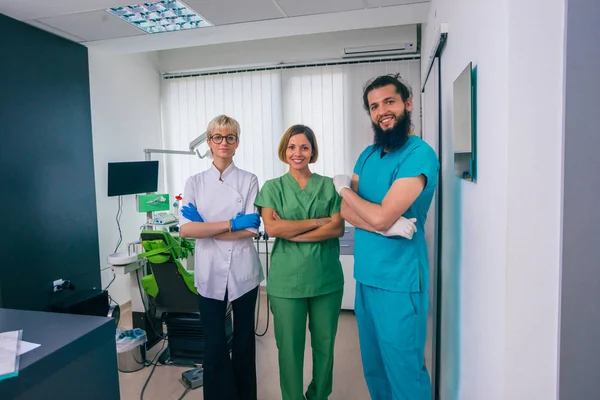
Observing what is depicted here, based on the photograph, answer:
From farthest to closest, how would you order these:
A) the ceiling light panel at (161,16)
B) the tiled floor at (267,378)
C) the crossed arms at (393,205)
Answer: the ceiling light panel at (161,16), the tiled floor at (267,378), the crossed arms at (393,205)

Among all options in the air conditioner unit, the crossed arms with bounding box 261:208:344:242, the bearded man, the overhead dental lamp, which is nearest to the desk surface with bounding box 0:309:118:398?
the crossed arms with bounding box 261:208:344:242

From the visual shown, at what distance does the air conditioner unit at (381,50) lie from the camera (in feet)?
11.8

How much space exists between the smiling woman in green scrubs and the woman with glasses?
0.15 meters

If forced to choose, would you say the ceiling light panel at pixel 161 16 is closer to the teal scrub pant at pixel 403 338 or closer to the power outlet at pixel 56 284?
the power outlet at pixel 56 284

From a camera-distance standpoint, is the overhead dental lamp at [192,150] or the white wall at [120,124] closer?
the overhead dental lamp at [192,150]

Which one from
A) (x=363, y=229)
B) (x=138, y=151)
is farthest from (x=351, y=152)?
(x=363, y=229)

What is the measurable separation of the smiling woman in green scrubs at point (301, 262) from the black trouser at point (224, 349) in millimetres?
191

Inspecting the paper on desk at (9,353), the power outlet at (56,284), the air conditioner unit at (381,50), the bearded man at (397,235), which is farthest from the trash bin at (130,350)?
the air conditioner unit at (381,50)

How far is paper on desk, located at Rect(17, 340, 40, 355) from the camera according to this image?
933 millimetres

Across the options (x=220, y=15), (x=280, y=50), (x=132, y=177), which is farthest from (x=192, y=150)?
(x=280, y=50)

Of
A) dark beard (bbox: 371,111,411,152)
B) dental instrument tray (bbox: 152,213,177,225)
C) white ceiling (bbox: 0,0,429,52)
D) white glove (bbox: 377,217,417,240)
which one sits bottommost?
dental instrument tray (bbox: 152,213,177,225)

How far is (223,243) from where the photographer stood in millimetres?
1944

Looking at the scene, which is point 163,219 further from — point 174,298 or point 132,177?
point 174,298

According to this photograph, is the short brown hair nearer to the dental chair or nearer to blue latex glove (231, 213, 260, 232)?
blue latex glove (231, 213, 260, 232)
